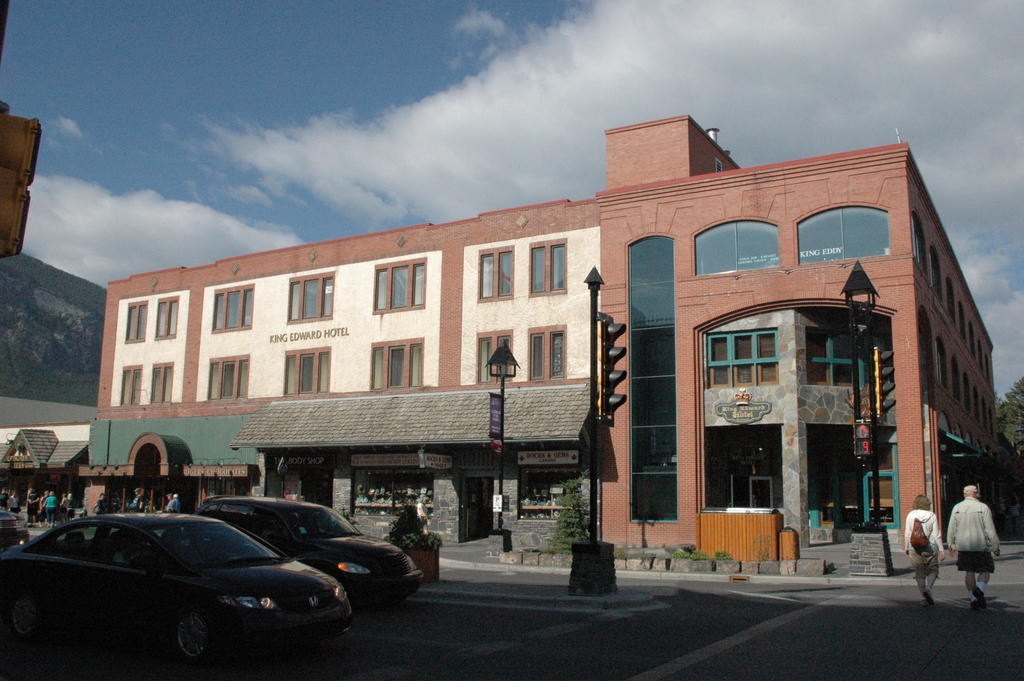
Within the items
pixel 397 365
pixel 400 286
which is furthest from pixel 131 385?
pixel 400 286

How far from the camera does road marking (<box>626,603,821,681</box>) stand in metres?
8.63

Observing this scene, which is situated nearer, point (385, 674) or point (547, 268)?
point (385, 674)

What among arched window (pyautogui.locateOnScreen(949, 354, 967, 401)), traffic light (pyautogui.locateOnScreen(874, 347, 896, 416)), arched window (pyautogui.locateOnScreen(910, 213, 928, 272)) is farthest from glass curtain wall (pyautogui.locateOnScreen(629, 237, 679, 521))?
arched window (pyautogui.locateOnScreen(949, 354, 967, 401))

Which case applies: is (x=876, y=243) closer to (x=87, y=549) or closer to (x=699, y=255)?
(x=699, y=255)

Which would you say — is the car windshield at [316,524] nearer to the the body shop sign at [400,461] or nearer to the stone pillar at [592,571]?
the stone pillar at [592,571]

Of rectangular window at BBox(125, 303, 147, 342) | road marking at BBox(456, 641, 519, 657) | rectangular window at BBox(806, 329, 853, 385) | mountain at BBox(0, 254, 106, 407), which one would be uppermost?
mountain at BBox(0, 254, 106, 407)

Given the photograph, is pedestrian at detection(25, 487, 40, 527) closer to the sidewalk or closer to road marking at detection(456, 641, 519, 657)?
the sidewalk

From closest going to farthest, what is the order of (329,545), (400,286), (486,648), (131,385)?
(486,648)
(329,545)
(400,286)
(131,385)

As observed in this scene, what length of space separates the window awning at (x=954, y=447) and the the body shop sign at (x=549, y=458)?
1209 cm

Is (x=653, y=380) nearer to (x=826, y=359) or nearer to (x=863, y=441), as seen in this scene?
(x=826, y=359)

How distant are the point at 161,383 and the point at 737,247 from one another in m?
27.5

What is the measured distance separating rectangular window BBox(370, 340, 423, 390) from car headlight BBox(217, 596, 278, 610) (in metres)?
25.7

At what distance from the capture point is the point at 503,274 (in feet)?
110

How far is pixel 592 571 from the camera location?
14.4 m
